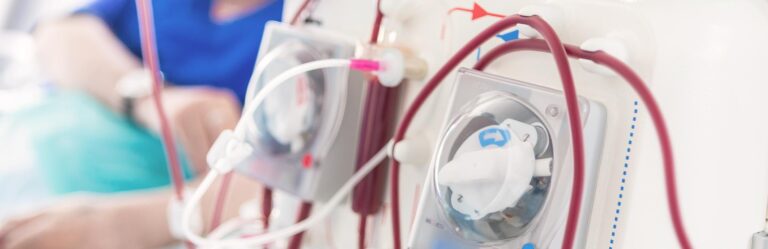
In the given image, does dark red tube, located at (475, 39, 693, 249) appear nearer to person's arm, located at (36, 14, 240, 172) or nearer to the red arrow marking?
the red arrow marking

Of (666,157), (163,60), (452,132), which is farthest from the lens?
(163,60)

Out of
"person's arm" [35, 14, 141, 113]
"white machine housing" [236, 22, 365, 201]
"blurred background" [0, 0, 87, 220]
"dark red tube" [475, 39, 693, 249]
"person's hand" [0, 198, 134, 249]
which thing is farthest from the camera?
"person's arm" [35, 14, 141, 113]

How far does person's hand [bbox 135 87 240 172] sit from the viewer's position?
1.38 m

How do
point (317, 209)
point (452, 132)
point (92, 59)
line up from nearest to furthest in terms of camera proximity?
point (452, 132), point (317, 209), point (92, 59)

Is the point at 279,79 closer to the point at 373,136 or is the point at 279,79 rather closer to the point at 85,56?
the point at 373,136

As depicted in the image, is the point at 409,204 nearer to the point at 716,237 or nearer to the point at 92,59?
the point at 716,237

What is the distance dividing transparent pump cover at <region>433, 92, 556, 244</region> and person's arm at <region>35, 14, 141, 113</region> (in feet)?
4.13

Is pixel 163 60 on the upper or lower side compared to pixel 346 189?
upper

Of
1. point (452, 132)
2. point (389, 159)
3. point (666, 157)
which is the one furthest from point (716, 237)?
point (389, 159)

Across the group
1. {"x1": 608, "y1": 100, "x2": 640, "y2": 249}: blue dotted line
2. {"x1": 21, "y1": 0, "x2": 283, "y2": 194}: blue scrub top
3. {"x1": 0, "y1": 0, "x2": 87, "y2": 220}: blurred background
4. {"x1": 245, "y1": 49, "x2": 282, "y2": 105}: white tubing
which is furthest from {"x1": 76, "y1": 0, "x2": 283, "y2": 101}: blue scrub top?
{"x1": 608, "y1": 100, "x2": 640, "y2": 249}: blue dotted line

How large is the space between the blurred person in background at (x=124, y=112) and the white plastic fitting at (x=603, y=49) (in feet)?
2.26

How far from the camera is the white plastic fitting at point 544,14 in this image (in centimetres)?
43

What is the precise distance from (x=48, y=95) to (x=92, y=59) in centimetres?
19

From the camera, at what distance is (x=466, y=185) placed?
425 mm
